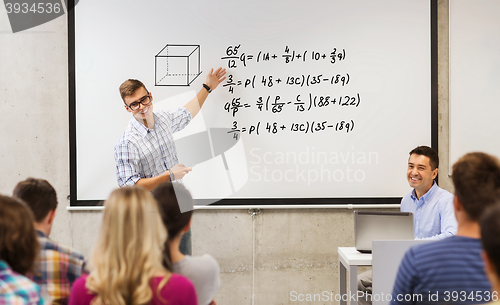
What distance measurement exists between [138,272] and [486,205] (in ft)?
3.44

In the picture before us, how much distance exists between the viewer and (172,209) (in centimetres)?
141

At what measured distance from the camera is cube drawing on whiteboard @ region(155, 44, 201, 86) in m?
3.07

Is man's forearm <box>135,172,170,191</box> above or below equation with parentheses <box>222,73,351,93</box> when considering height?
below

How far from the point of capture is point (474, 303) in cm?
119

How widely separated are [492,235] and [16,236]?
1224 mm

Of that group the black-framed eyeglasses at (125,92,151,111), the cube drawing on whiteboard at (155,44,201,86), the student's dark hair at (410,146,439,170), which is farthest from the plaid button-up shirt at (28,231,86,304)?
the student's dark hair at (410,146,439,170)

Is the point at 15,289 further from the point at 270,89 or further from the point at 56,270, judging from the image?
the point at 270,89

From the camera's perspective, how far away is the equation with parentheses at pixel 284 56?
307 cm

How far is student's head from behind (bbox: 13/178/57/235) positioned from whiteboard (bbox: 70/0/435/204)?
1554 millimetres

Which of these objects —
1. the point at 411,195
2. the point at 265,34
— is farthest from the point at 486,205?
the point at 265,34

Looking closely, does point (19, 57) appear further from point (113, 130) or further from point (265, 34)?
point (265, 34)

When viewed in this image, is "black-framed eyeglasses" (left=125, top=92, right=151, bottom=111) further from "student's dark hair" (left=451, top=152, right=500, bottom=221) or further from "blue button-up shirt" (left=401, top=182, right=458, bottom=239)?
"student's dark hair" (left=451, top=152, right=500, bottom=221)

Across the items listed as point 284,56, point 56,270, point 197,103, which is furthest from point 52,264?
point 284,56

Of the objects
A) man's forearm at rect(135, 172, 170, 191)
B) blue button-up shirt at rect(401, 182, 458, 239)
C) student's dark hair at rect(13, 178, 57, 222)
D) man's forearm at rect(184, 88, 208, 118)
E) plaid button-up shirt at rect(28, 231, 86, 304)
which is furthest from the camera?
man's forearm at rect(184, 88, 208, 118)
